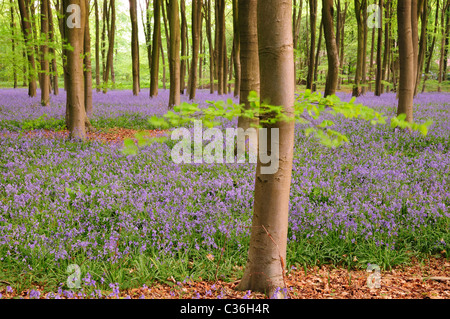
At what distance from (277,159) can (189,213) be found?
8.24 ft

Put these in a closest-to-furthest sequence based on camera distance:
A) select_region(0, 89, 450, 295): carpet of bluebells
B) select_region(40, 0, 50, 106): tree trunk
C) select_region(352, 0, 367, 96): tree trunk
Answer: select_region(0, 89, 450, 295): carpet of bluebells → select_region(40, 0, 50, 106): tree trunk → select_region(352, 0, 367, 96): tree trunk

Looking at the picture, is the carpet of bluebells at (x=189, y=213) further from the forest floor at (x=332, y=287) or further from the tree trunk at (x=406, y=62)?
the tree trunk at (x=406, y=62)

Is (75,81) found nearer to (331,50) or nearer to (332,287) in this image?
(332,287)

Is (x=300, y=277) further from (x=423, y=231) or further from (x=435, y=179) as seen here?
(x=435, y=179)

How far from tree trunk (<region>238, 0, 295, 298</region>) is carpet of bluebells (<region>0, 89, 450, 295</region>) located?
22.8 inches

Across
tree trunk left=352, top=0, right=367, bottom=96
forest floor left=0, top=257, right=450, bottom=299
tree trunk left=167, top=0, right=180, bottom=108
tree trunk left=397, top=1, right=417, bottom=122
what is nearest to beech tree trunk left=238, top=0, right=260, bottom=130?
forest floor left=0, top=257, right=450, bottom=299

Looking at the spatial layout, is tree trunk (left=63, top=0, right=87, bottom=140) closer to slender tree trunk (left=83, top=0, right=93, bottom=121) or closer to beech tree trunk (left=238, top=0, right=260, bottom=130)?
slender tree trunk (left=83, top=0, right=93, bottom=121)

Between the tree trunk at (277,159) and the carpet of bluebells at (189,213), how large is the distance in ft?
1.90

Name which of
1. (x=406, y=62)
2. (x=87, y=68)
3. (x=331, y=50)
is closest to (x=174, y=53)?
(x=87, y=68)

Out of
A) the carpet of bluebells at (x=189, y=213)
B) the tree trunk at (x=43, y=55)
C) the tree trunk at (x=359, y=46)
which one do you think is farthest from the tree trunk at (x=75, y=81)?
the tree trunk at (x=359, y=46)

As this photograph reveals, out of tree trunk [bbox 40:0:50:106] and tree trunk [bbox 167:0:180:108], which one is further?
tree trunk [bbox 40:0:50:106]

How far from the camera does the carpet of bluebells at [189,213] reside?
3.98 metres

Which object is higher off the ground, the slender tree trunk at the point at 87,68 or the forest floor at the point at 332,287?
the slender tree trunk at the point at 87,68

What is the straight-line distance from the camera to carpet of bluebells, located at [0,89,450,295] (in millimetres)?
3980
